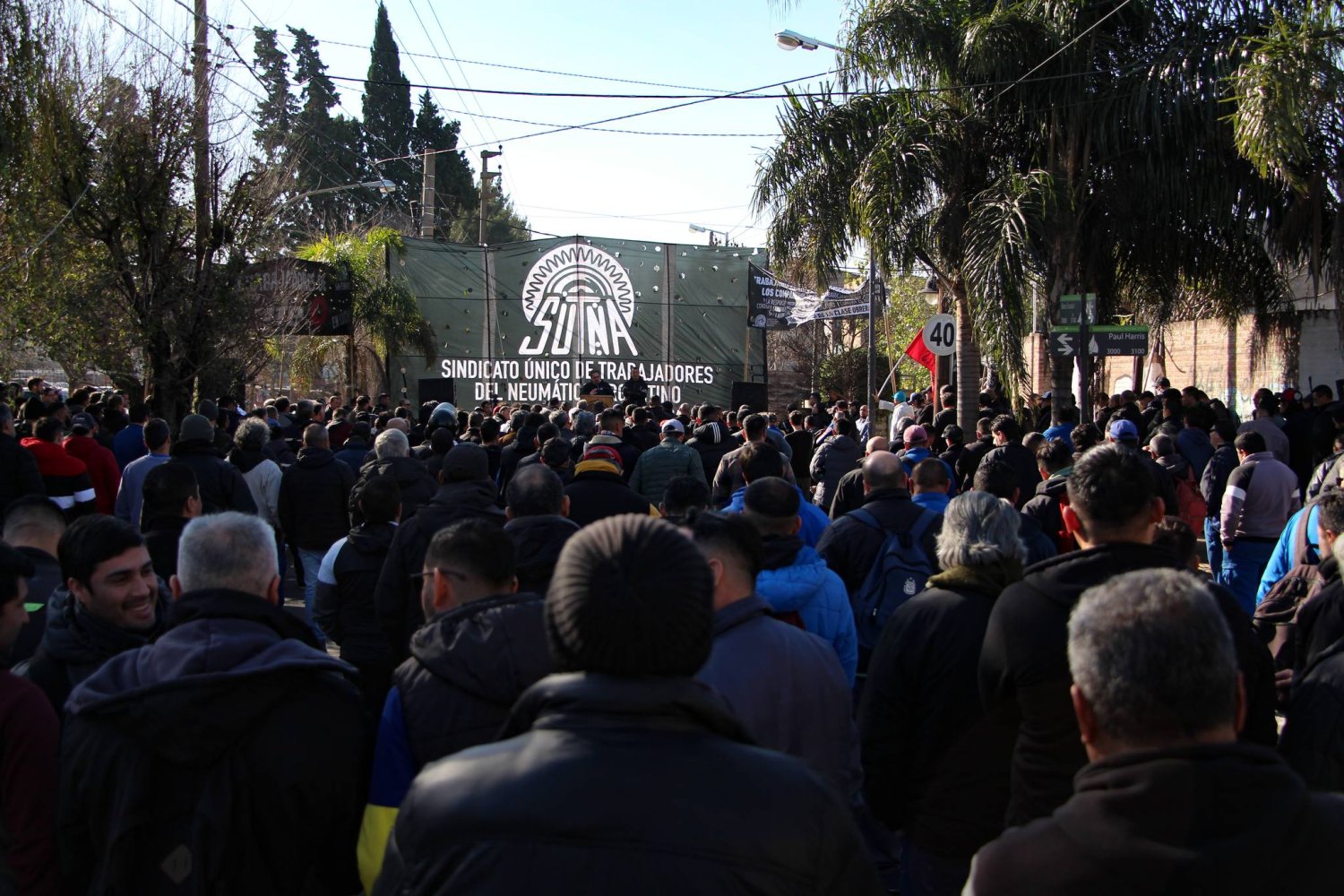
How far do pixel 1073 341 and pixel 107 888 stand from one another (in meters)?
12.2

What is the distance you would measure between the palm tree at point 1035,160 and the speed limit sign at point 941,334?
16.8 inches

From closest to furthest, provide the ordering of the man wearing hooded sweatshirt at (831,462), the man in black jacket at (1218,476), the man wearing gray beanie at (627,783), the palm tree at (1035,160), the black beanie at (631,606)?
the man wearing gray beanie at (627,783) → the black beanie at (631,606) → the man in black jacket at (1218,476) → the man wearing hooded sweatshirt at (831,462) → the palm tree at (1035,160)

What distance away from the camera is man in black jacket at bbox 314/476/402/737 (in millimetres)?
5766

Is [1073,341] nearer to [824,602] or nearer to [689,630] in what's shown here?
[824,602]

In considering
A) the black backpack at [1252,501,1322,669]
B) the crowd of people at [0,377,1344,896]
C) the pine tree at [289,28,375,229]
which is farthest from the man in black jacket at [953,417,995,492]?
the pine tree at [289,28,375,229]

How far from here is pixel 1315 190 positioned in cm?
1538

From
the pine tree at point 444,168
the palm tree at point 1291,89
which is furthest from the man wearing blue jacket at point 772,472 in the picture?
the pine tree at point 444,168

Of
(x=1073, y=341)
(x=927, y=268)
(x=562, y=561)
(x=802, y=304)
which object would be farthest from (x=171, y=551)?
(x=802, y=304)

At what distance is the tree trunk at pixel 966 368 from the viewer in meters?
17.0

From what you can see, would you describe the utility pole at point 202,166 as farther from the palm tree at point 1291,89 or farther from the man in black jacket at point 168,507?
the palm tree at point 1291,89

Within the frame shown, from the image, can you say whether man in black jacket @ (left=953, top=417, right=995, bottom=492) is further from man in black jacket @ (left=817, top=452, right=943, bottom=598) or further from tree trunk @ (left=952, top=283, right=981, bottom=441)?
tree trunk @ (left=952, top=283, right=981, bottom=441)

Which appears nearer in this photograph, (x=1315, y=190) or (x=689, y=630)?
(x=689, y=630)

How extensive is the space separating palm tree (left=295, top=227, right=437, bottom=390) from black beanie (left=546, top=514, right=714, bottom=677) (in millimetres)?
24089

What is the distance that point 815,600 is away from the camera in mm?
4512
